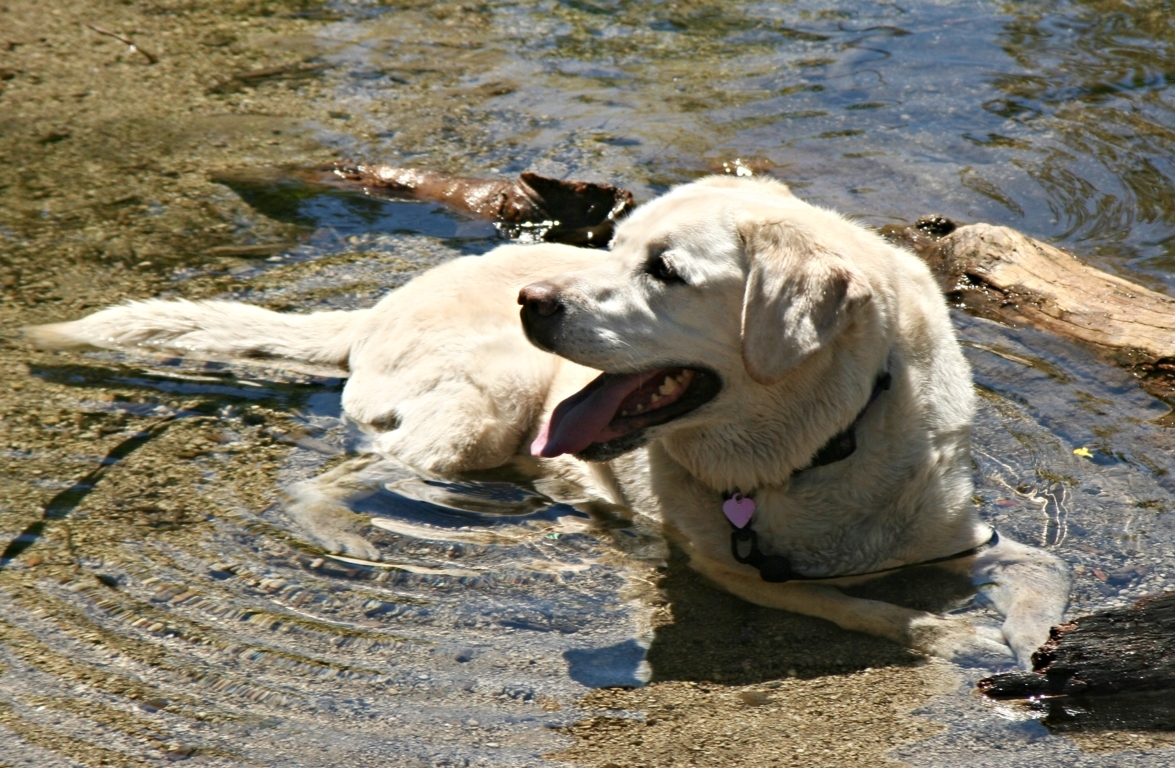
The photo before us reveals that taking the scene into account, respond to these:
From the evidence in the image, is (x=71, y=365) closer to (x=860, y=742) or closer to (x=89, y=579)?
(x=89, y=579)

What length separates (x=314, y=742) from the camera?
2730 mm

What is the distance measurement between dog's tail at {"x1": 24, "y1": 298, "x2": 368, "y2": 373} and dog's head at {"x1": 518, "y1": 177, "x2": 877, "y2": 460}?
1.55 m

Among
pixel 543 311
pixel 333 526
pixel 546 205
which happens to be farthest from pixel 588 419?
pixel 546 205

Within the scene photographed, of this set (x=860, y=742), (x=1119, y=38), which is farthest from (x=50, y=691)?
(x=1119, y=38)

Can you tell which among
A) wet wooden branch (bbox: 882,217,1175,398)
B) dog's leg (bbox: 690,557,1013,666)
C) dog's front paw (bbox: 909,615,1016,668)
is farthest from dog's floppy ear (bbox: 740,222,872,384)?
wet wooden branch (bbox: 882,217,1175,398)

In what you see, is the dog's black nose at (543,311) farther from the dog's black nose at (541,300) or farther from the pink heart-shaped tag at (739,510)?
the pink heart-shaped tag at (739,510)

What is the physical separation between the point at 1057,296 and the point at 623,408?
7.73 feet

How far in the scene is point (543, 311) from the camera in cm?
329

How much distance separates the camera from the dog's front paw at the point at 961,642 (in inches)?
123

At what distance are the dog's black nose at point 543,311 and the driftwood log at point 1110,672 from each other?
5.01 feet

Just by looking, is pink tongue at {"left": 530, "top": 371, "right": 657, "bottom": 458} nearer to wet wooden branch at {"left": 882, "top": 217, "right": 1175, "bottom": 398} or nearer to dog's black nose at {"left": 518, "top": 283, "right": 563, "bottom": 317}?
dog's black nose at {"left": 518, "top": 283, "right": 563, "bottom": 317}

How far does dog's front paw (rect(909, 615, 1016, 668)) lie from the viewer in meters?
3.12

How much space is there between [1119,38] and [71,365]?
7.30 metres

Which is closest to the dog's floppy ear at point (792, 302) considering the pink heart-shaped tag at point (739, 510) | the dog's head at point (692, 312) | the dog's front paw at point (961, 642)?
the dog's head at point (692, 312)
